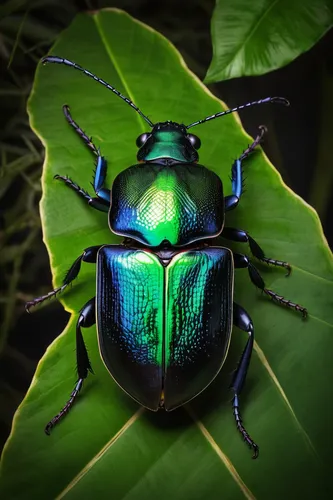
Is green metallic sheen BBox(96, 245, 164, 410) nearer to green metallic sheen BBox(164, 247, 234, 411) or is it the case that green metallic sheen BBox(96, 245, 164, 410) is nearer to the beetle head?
green metallic sheen BBox(164, 247, 234, 411)

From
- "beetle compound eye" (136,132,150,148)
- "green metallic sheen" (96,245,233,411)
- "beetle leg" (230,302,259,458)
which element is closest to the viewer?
"green metallic sheen" (96,245,233,411)

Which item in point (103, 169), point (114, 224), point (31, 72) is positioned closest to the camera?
point (114, 224)

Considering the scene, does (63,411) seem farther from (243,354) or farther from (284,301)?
(284,301)

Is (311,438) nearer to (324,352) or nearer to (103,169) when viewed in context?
(324,352)

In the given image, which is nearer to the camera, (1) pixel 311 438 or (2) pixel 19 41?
(1) pixel 311 438

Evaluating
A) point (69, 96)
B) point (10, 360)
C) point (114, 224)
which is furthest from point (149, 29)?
point (10, 360)

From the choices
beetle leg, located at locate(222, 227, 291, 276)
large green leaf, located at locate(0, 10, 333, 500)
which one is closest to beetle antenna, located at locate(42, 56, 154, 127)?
large green leaf, located at locate(0, 10, 333, 500)
